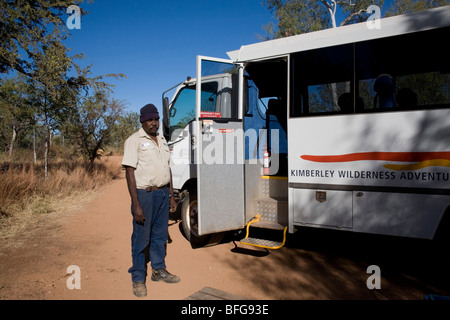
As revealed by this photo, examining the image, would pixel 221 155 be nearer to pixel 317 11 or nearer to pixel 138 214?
pixel 138 214

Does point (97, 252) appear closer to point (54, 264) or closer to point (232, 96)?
point (54, 264)

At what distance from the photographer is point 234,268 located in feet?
15.3

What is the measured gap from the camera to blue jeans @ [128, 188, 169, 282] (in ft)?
12.4

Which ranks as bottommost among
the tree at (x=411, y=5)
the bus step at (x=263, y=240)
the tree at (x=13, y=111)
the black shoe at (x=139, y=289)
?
the black shoe at (x=139, y=289)

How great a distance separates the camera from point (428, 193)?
11.8ft

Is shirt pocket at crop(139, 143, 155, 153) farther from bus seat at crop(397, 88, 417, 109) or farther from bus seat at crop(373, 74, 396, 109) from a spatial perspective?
bus seat at crop(397, 88, 417, 109)

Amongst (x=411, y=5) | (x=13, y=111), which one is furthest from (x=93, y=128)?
(x=411, y=5)

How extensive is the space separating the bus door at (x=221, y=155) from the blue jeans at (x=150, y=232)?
716 mm

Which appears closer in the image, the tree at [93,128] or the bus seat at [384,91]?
the bus seat at [384,91]

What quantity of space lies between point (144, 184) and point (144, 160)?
0.28 metres

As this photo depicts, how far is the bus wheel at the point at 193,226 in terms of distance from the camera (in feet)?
18.0

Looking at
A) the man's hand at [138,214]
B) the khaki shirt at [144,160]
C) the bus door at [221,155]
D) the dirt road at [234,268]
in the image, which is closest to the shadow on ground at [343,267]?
the dirt road at [234,268]

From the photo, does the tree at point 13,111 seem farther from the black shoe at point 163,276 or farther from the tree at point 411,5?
Result: the tree at point 411,5

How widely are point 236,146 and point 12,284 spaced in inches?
139
